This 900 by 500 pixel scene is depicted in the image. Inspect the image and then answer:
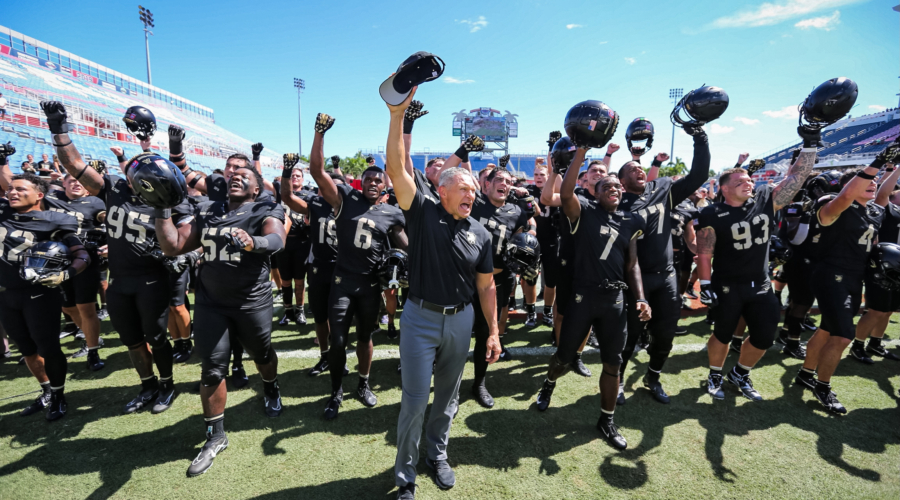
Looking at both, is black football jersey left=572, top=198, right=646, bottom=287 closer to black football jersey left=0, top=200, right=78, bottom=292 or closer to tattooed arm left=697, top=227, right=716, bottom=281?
tattooed arm left=697, top=227, right=716, bottom=281

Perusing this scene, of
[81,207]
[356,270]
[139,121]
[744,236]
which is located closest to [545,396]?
[356,270]

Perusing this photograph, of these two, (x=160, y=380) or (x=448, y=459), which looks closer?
(x=448, y=459)

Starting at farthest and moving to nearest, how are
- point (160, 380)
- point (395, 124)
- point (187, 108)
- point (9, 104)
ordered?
point (187, 108), point (9, 104), point (160, 380), point (395, 124)

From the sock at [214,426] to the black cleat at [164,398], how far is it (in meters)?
1.09

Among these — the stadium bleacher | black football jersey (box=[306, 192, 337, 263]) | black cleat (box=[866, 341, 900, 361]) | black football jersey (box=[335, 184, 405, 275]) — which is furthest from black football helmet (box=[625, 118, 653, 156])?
the stadium bleacher

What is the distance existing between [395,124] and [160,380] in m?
4.02

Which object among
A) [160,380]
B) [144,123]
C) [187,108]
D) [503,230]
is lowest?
[160,380]

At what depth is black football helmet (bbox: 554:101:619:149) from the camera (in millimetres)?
3240

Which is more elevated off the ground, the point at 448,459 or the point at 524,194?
the point at 524,194

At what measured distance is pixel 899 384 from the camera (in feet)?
15.8

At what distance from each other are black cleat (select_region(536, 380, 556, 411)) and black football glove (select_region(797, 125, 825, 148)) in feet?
12.7

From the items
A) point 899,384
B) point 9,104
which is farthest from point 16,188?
point 9,104

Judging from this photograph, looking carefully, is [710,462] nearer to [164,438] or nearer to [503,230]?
[503,230]

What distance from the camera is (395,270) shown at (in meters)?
3.94
